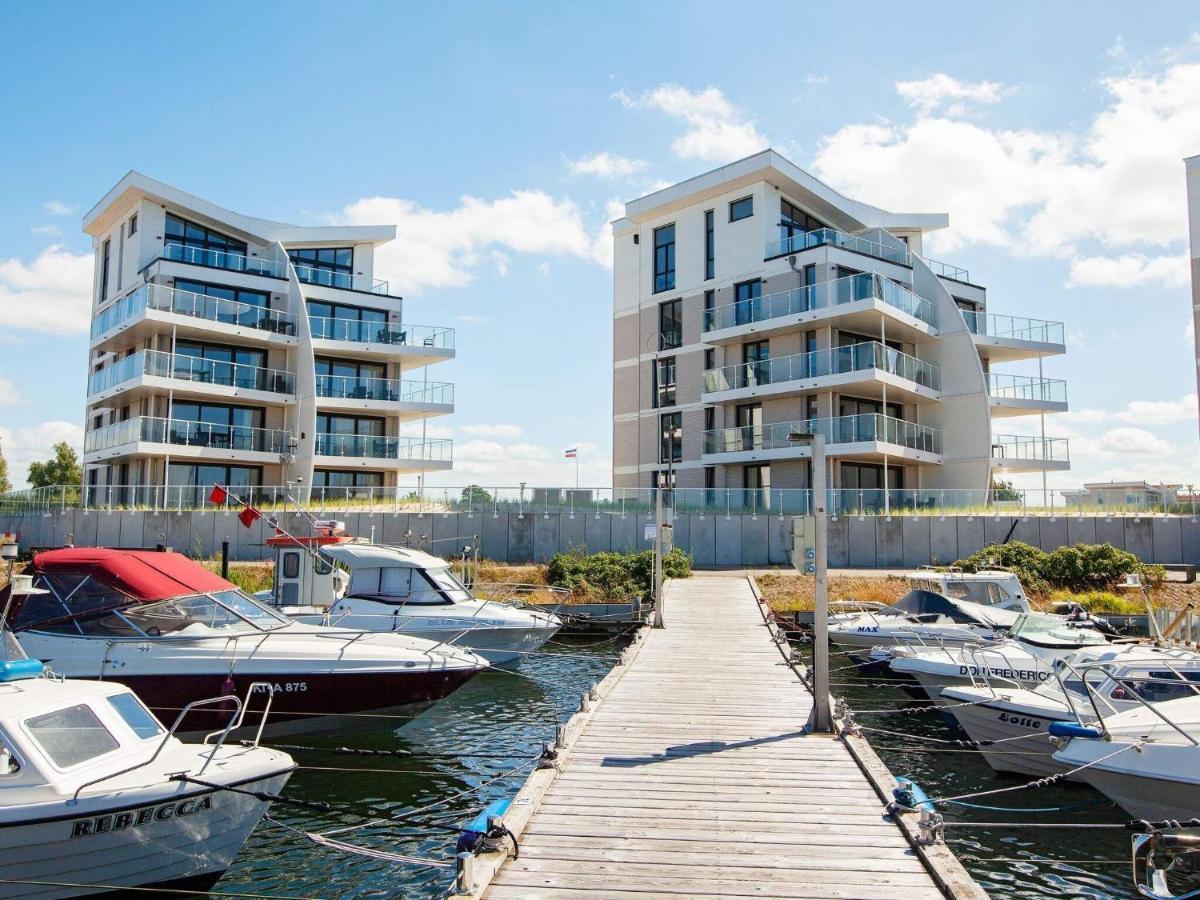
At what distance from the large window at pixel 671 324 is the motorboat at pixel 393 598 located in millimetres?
24982

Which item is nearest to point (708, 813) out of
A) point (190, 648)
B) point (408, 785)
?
point (408, 785)

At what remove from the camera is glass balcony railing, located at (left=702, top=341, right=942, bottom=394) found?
115ft

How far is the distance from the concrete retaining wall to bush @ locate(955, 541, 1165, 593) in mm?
3752

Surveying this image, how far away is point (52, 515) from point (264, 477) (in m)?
8.58

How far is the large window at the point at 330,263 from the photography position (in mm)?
44844

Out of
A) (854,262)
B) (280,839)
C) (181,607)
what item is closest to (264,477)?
(854,262)

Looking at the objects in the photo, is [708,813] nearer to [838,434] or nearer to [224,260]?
[838,434]

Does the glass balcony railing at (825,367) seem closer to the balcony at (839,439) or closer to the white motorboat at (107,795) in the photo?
the balcony at (839,439)

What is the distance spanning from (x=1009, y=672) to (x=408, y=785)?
9574mm

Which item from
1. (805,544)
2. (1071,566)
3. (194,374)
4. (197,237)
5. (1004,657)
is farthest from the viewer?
(197,237)

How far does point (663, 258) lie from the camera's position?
1741 inches

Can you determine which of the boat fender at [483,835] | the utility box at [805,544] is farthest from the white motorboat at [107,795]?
the utility box at [805,544]

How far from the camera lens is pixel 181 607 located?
42.9 ft

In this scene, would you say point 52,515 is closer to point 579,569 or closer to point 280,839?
point 579,569
